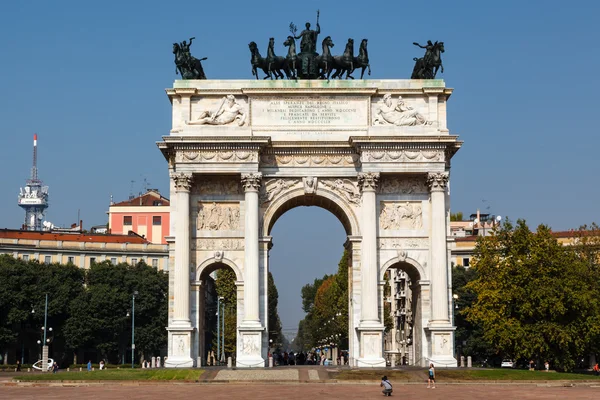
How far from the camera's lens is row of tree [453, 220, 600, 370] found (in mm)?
54969

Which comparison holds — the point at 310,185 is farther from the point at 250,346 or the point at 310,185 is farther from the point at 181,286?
the point at 250,346

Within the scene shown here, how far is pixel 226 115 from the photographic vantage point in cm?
5212

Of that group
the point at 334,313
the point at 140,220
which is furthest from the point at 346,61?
the point at 140,220

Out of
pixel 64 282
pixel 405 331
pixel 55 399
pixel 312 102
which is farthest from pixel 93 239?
pixel 55 399

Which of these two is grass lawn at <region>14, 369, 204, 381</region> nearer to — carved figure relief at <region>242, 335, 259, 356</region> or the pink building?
carved figure relief at <region>242, 335, 259, 356</region>

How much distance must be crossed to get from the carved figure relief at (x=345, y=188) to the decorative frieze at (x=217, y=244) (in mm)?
5732

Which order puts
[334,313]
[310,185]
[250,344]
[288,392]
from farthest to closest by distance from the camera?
[334,313] < [310,185] < [250,344] < [288,392]

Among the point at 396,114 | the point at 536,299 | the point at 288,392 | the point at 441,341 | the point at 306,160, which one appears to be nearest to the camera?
the point at 288,392

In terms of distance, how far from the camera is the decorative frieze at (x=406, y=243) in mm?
51969

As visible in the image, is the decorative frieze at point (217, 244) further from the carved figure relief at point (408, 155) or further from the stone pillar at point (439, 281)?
the stone pillar at point (439, 281)

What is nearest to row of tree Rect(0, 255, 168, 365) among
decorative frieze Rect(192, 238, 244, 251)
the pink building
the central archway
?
the pink building

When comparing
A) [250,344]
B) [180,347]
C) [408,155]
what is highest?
[408,155]

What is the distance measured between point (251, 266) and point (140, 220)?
6967cm

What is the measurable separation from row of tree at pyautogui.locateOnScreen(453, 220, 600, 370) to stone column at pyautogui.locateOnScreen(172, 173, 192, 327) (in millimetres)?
18663
